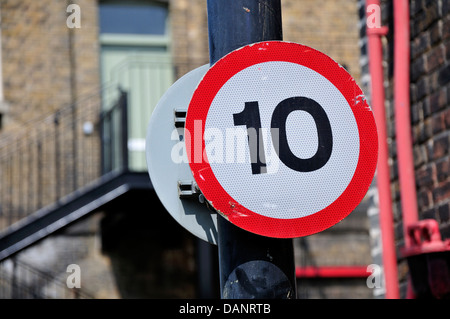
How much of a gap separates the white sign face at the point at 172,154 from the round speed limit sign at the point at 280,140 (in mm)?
349

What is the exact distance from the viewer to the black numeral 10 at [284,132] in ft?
8.97

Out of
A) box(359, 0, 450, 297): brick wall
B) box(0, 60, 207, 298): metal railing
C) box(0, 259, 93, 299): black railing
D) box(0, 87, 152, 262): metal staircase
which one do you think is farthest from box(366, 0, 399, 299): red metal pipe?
box(0, 259, 93, 299): black railing

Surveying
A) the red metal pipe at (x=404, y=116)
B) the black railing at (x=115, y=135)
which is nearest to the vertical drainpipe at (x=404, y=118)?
the red metal pipe at (x=404, y=116)

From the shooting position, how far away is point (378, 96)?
18.0 ft

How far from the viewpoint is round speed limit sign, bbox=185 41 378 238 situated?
270cm

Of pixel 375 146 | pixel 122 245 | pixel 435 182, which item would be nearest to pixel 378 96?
pixel 435 182

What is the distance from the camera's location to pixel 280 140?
2760 mm

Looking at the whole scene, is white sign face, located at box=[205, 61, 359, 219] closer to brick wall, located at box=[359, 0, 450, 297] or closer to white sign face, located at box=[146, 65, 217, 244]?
white sign face, located at box=[146, 65, 217, 244]

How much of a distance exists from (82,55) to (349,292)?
17.6ft

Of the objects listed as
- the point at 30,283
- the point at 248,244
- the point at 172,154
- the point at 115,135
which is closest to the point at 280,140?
the point at 248,244

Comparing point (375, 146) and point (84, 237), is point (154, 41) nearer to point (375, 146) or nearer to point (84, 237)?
point (84, 237)

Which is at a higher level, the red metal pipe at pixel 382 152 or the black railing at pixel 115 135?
the black railing at pixel 115 135

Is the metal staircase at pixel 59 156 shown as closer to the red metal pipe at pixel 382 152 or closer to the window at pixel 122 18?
the window at pixel 122 18

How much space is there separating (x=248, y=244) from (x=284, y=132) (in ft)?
1.30
